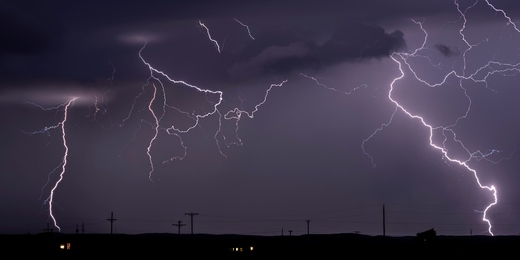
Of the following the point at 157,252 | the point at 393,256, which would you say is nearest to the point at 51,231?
the point at 157,252

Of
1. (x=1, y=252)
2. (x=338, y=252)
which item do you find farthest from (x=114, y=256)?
(x=338, y=252)

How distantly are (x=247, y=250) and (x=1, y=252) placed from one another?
1813cm

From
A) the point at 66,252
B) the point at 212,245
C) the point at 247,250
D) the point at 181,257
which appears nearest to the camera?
the point at 66,252

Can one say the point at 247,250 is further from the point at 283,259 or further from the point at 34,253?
the point at 34,253

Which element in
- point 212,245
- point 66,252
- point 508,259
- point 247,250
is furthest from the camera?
point 212,245

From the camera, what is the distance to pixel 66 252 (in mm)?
52406

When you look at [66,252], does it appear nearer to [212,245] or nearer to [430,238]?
[212,245]

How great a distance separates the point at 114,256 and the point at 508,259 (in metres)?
24.8

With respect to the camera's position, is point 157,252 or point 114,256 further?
point 157,252

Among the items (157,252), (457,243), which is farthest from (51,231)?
(457,243)

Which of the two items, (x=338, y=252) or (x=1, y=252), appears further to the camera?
(x=338, y=252)

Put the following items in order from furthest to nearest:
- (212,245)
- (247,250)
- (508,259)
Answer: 1. (212,245)
2. (247,250)
3. (508,259)

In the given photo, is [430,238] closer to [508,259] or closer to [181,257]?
[508,259]

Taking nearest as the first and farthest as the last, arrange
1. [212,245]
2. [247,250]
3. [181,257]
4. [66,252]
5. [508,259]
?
[508,259], [66,252], [181,257], [247,250], [212,245]
